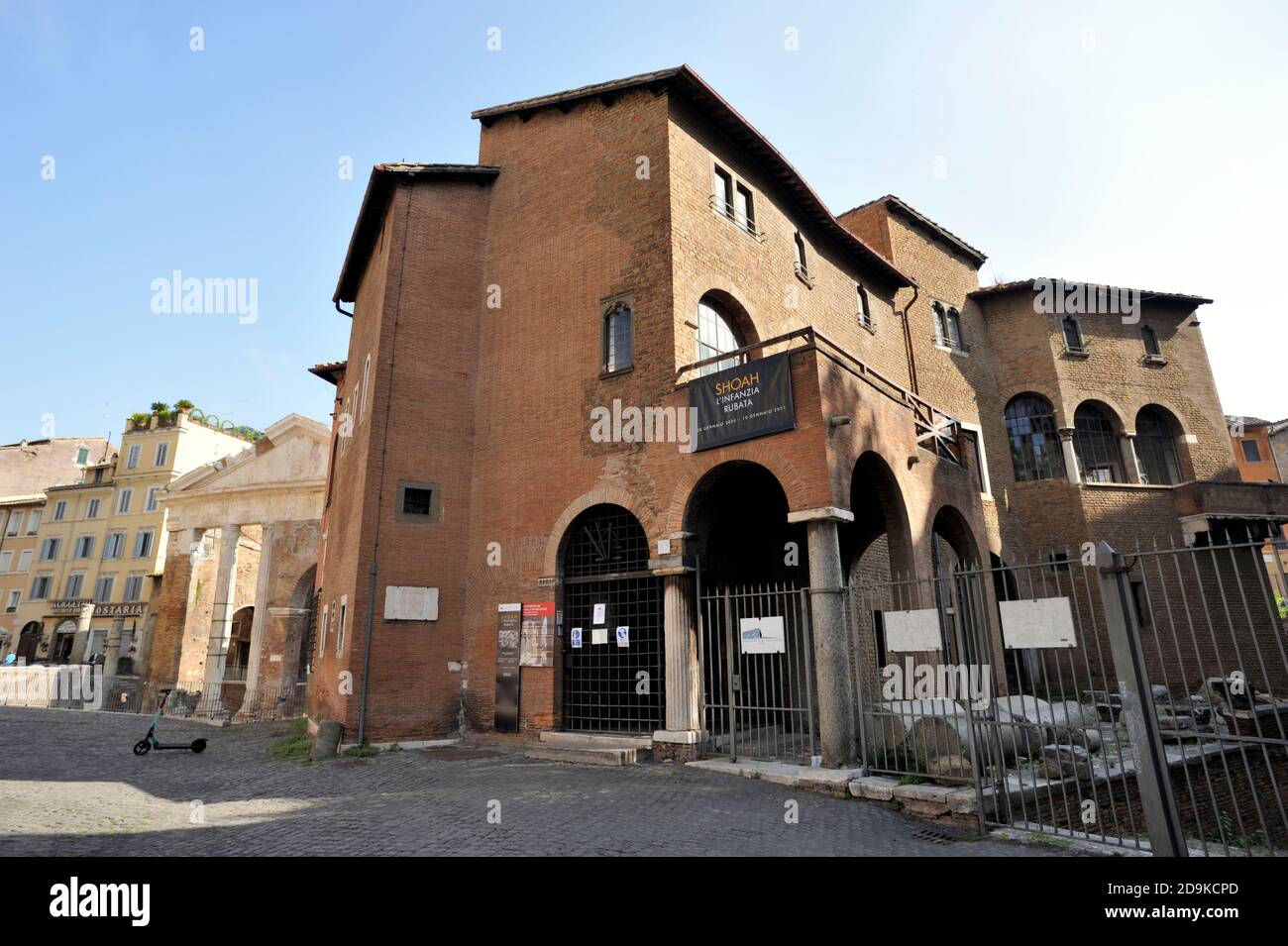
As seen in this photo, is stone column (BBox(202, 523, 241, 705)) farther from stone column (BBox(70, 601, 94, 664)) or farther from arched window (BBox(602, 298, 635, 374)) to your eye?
stone column (BBox(70, 601, 94, 664))

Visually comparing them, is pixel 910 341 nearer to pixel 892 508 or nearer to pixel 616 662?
pixel 892 508

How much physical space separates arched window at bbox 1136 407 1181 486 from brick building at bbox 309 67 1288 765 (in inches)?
346

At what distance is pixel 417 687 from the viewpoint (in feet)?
43.0

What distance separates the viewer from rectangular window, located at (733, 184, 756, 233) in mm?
15172

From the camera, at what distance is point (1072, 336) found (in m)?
22.9

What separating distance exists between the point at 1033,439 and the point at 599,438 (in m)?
16.4

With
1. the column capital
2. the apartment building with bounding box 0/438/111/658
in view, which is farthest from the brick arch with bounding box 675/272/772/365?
the apartment building with bounding box 0/438/111/658

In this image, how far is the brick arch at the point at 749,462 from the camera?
10.4 metres

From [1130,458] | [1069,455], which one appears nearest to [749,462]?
[1069,455]
